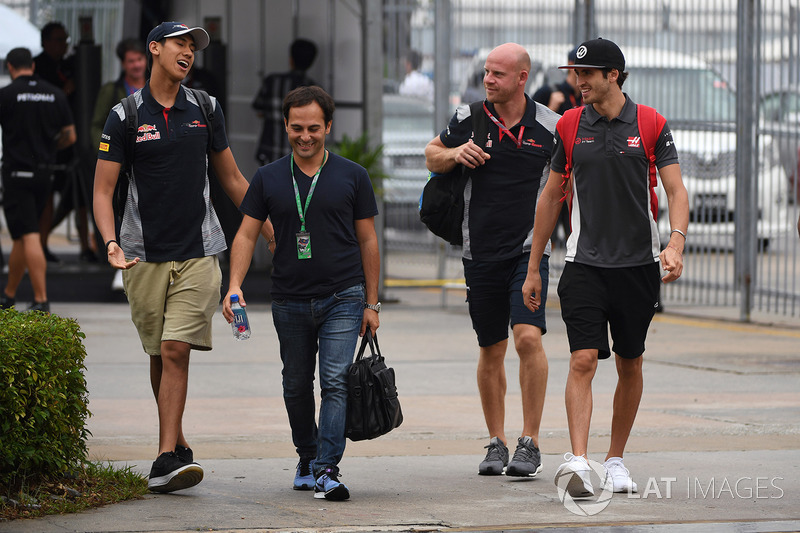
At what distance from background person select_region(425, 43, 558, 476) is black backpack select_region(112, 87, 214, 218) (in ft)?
3.73

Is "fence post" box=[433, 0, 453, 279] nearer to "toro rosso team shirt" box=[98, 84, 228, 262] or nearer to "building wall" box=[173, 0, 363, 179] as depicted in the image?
"building wall" box=[173, 0, 363, 179]

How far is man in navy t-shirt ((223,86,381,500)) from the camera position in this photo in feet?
20.6

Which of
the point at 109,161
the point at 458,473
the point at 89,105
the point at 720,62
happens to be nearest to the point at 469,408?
the point at 458,473

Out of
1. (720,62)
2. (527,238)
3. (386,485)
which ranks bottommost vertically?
(386,485)

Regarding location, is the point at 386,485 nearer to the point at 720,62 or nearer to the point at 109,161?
the point at 109,161

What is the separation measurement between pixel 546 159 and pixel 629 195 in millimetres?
846

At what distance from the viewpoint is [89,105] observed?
567 inches

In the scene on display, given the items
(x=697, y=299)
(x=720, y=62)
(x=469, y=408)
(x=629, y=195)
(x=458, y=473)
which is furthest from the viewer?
(x=697, y=299)

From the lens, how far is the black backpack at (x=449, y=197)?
7.02 m

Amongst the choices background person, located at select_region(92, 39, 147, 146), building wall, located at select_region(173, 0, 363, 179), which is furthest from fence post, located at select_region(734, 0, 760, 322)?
background person, located at select_region(92, 39, 147, 146)

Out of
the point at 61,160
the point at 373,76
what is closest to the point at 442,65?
the point at 373,76

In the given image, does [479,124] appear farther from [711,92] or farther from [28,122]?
[711,92]

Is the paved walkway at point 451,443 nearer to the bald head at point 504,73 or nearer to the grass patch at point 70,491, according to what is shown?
the grass patch at point 70,491

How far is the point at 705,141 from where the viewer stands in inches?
543
